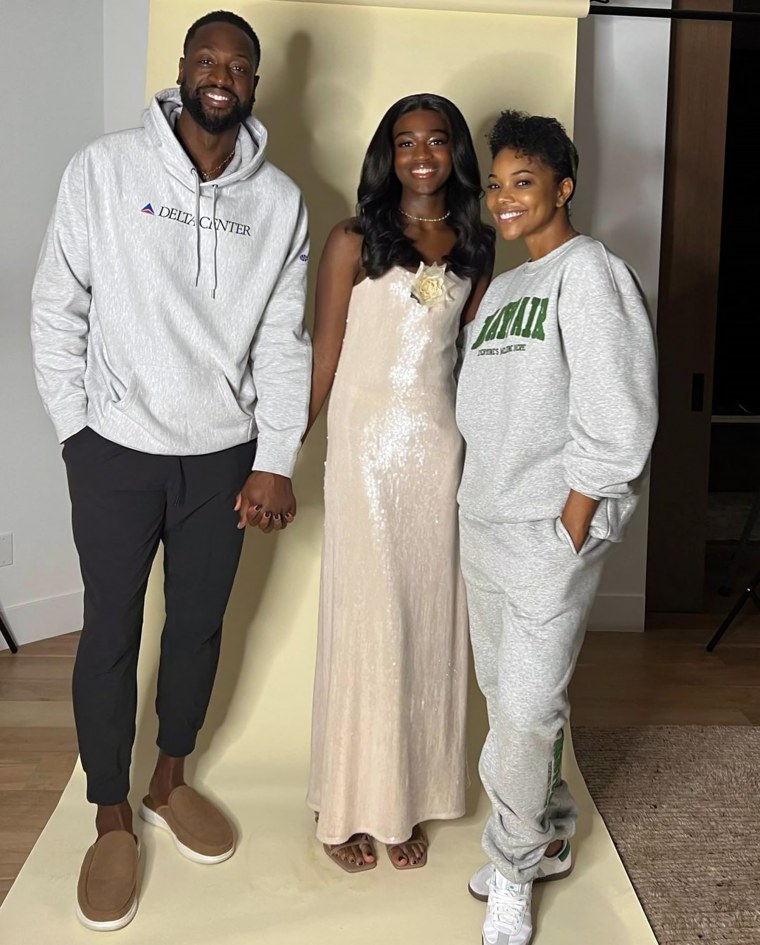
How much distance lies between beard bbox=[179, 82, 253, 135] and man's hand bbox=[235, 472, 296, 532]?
0.67m

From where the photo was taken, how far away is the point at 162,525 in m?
2.04

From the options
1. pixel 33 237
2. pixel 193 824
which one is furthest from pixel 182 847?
pixel 33 237

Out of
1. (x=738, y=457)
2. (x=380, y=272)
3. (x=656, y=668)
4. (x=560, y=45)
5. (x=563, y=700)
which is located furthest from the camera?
(x=738, y=457)

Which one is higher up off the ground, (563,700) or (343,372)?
(343,372)

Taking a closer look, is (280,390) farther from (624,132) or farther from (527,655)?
(624,132)

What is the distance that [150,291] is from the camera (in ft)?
6.28

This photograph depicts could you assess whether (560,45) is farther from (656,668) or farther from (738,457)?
(738,457)

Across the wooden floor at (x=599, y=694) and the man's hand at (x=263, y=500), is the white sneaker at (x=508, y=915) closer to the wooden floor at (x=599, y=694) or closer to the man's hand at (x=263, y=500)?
the man's hand at (x=263, y=500)

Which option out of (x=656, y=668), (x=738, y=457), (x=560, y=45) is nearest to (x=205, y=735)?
(x=656, y=668)

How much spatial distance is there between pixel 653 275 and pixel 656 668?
1.35 metres

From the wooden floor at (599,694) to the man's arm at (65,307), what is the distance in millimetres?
967

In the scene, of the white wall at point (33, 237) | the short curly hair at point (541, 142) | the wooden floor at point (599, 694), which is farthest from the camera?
the white wall at point (33, 237)

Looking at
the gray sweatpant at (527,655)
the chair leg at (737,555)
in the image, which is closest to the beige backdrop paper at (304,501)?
the gray sweatpant at (527,655)

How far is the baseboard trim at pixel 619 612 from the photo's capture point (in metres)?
3.71
